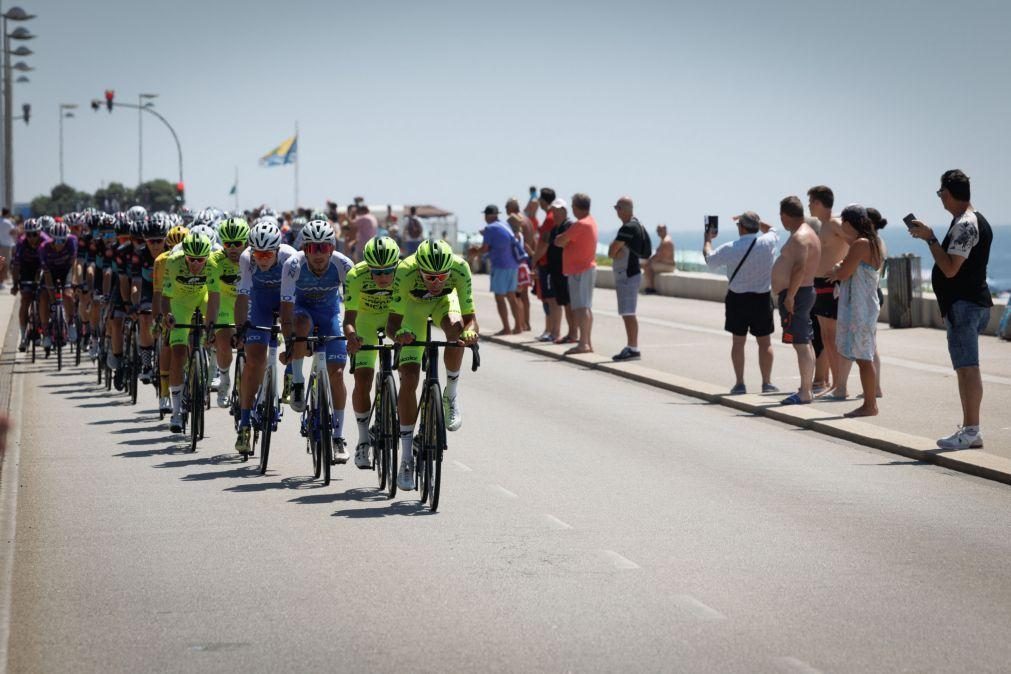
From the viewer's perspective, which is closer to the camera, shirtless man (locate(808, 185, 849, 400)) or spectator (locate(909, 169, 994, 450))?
spectator (locate(909, 169, 994, 450))

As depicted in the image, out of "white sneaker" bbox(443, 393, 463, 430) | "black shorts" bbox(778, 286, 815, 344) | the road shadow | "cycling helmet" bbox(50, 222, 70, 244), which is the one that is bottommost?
the road shadow

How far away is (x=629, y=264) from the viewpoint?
19.9 meters

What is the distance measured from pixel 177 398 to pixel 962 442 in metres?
6.57

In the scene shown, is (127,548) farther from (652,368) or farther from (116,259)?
(652,368)

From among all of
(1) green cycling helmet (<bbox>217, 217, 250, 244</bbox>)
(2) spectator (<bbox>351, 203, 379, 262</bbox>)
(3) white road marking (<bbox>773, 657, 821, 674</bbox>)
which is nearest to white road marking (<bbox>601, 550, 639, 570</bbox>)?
(3) white road marking (<bbox>773, 657, 821, 674</bbox>)

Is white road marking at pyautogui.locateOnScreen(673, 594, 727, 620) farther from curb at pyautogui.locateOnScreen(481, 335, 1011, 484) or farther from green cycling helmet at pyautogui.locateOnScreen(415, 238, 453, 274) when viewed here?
curb at pyautogui.locateOnScreen(481, 335, 1011, 484)

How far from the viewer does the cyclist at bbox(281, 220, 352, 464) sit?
11.4 metres

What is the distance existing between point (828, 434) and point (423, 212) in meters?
65.2

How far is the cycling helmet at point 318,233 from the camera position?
36.9 feet

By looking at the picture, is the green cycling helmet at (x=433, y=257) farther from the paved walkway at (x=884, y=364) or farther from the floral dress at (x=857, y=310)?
the floral dress at (x=857, y=310)

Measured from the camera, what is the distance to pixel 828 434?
13.7 metres

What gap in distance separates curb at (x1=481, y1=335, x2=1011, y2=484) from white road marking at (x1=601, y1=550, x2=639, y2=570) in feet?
12.1

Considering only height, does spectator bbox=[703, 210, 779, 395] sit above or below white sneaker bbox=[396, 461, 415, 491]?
above

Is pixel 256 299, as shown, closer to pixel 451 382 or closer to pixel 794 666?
pixel 451 382
